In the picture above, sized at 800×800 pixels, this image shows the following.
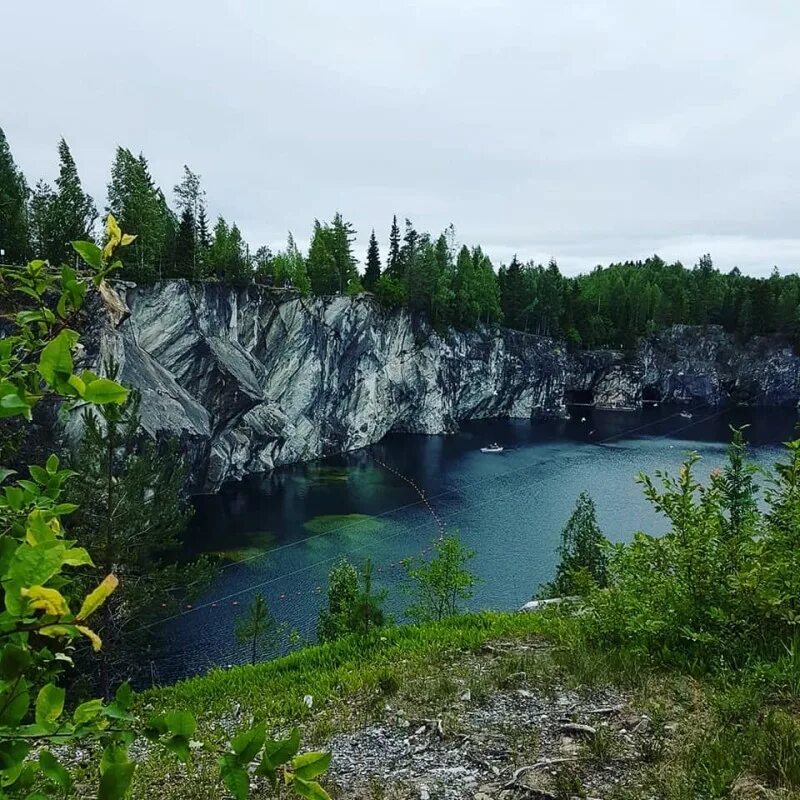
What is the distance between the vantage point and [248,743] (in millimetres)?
1216

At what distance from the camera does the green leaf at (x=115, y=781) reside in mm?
1153

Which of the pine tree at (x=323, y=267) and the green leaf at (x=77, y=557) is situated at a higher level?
the pine tree at (x=323, y=267)

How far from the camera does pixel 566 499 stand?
46.5 meters

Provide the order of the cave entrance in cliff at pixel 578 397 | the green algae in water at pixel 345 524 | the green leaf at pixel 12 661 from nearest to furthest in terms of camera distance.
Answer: the green leaf at pixel 12 661 → the green algae in water at pixel 345 524 → the cave entrance in cliff at pixel 578 397

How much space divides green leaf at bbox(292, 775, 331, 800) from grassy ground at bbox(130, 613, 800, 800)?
398 centimetres

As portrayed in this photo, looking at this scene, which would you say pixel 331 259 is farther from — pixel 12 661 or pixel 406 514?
pixel 12 661

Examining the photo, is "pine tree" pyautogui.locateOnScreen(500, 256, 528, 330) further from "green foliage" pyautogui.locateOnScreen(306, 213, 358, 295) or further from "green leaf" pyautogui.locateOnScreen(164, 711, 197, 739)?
"green leaf" pyautogui.locateOnScreen(164, 711, 197, 739)

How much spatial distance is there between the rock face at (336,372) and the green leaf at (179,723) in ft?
50.0

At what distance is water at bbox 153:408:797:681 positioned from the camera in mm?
28703

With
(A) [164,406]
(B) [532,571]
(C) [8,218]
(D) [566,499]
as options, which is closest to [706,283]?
(D) [566,499]

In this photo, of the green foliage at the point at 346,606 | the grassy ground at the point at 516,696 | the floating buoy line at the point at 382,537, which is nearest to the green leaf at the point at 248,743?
the grassy ground at the point at 516,696

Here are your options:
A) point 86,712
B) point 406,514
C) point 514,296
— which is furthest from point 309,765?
point 514,296

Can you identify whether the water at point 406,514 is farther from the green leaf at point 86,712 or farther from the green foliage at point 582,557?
the green leaf at point 86,712

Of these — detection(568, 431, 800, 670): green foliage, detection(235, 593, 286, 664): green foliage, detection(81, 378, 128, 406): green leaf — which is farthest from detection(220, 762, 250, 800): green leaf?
detection(235, 593, 286, 664): green foliage
